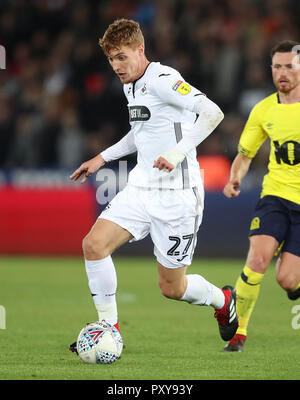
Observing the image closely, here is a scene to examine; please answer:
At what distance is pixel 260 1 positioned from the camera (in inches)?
606

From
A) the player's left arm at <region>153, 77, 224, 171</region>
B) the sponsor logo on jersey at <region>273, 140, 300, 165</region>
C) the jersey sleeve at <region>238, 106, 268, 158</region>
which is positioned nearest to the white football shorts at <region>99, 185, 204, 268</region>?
the player's left arm at <region>153, 77, 224, 171</region>

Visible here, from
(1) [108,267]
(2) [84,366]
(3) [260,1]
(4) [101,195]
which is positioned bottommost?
(4) [101,195]

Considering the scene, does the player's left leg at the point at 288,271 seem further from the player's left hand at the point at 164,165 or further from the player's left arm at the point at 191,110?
the player's left hand at the point at 164,165

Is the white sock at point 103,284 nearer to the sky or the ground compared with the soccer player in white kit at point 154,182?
nearer to the ground

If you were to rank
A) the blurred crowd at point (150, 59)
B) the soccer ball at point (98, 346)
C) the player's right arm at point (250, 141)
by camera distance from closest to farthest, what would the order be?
1. the soccer ball at point (98, 346)
2. the player's right arm at point (250, 141)
3. the blurred crowd at point (150, 59)

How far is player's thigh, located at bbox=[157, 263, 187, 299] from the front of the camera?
250 inches

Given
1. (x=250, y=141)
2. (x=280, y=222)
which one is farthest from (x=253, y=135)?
(x=280, y=222)

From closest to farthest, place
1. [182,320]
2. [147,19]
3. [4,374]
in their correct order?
[4,374]
[182,320]
[147,19]

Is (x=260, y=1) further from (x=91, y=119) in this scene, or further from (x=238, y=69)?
(x=91, y=119)

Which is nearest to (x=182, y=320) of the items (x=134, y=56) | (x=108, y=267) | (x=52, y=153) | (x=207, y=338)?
(x=207, y=338)

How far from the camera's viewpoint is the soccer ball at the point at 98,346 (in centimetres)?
584

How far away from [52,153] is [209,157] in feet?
8.53

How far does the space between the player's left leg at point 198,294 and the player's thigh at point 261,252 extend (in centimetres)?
31

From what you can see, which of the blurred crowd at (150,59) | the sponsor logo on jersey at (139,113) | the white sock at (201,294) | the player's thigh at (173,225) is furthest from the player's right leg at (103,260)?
the blurred crowd at (150,59)
